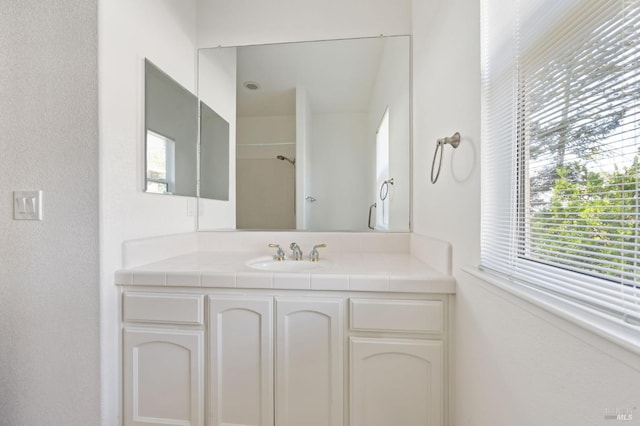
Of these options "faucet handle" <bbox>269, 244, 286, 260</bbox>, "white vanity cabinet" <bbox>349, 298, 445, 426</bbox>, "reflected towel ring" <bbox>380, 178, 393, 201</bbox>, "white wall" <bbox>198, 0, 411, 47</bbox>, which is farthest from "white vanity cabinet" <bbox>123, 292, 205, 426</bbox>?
"white wall" <bbox>198, 0, 411, 47</bbox>

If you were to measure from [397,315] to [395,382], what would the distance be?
0.27m

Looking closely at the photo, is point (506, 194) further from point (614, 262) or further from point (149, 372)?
point (149, 372)

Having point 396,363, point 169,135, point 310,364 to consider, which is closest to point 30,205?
point 169,135

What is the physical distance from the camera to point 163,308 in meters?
1.09

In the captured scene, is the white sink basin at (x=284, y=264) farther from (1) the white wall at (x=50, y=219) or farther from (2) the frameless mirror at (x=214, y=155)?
(1) the white wall at (x=50, y=219)

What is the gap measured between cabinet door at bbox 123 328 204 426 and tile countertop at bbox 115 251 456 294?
0.23 meters

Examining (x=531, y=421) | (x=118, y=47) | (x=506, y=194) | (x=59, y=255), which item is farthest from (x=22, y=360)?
(x=506, y=194)

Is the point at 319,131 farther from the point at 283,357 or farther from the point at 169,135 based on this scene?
the point at 283,357

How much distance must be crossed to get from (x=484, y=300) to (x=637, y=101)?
585 millimetres

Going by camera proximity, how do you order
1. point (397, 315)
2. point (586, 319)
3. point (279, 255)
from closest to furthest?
point (586, 319)
point (397, 315)
point (279, 255)

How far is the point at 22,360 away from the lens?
1077mm

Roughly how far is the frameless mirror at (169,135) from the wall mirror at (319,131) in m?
0.25

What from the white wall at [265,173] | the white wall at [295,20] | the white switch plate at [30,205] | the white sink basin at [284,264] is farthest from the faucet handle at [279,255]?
the white wall at [295,20]

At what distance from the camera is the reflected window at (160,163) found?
1288mm
